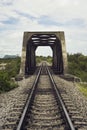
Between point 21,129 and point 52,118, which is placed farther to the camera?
point 52,118

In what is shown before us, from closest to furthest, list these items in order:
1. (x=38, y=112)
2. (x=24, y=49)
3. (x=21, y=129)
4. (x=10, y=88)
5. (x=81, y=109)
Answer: (x=21, y=129), (x=38, y=112), (x=81, y=109), (x=10, y=88), (x=24, y=49)

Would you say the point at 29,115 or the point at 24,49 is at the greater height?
the point at 24,49

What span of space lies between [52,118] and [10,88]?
9.09m

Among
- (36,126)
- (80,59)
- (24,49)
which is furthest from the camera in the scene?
(80,59)

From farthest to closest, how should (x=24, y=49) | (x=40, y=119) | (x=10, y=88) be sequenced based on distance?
1. (x=24, y=49)
2. (x=10, y=88)
3. (x=40, y=119)

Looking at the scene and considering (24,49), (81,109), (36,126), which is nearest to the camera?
(36,126)

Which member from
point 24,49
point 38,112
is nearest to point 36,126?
point 38,112

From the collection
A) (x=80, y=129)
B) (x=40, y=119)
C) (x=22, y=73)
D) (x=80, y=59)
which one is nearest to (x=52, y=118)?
(x=40, y=119)

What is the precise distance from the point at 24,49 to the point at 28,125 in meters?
21.9

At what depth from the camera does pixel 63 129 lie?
7.52 m

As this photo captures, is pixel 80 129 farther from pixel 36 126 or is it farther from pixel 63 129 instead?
pixel 36 126

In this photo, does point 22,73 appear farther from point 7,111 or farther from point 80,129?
point 80,129

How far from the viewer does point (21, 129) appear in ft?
24.0

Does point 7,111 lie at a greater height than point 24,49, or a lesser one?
lesser
